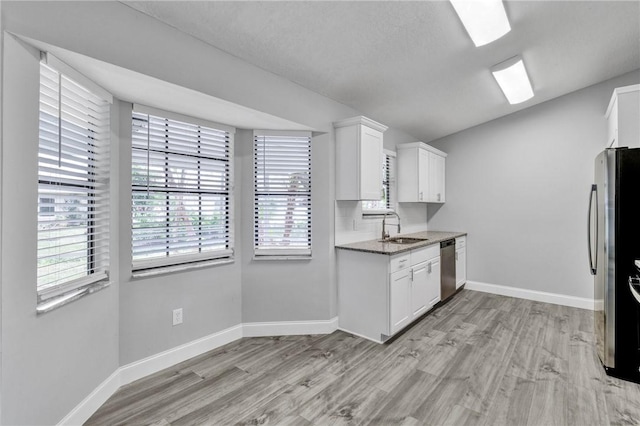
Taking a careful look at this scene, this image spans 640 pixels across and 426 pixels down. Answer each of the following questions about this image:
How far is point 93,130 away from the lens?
2.04 meters

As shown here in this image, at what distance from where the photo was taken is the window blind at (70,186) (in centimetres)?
162

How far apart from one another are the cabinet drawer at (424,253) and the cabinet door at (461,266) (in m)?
0.93

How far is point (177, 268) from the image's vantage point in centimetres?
Answer: 252

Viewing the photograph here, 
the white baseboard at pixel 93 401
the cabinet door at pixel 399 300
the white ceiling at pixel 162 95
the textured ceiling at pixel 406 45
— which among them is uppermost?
the textured ceiling at pixel 406 45

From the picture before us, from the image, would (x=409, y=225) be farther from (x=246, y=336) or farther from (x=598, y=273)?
(x=246, y=336)

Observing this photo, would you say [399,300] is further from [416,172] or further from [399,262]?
[416,172]

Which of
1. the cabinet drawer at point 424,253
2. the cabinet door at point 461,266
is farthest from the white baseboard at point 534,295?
the cabinet drawer at point 424,253

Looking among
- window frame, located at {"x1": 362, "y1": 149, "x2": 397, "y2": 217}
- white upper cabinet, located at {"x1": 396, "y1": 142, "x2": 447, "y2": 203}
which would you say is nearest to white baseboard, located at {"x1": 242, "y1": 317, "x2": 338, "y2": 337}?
window frame, located at {"x1": 362, "y1": 149, "x2": 397, "y2": 217}

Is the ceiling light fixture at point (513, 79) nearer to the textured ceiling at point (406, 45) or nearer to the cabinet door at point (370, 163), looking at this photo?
the textured ceiling at point (406, 45)

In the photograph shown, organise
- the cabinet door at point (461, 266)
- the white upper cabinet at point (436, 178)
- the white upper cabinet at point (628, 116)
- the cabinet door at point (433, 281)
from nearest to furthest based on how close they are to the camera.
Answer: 1. the white upper cabinet at point (628, 116)
2. the cabinet door at point (433, 281)
3. the cabinet door at point (461, 266)
4. the white upper cabinet at point (436, 178)

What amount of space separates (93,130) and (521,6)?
3375 mm

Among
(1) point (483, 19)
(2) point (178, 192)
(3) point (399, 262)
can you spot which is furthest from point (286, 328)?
(1) point (483, 19)

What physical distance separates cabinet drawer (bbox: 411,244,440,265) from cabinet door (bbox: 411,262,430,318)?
0.19 ft

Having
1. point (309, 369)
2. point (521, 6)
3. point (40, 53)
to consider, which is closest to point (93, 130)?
point (40, 53)
